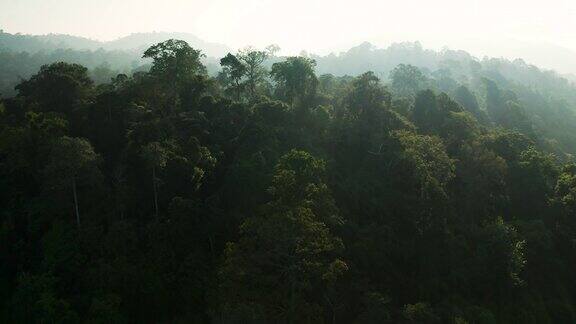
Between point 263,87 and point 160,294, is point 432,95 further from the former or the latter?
point 160,294

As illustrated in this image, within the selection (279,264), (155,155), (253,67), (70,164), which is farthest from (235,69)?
(279,264)

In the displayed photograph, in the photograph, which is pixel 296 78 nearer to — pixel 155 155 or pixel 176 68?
pixel 176 68

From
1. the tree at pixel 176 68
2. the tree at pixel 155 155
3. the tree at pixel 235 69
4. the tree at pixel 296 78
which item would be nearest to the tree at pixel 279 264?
the tree at pixel 155 155

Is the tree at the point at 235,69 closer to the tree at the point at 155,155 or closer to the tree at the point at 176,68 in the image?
the tree at the point at 176,68

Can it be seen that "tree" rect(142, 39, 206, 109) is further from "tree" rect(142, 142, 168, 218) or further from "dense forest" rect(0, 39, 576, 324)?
"tree" rect(142, 142, 168, 218)

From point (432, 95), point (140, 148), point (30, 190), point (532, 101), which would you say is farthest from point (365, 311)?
point (532, 101)

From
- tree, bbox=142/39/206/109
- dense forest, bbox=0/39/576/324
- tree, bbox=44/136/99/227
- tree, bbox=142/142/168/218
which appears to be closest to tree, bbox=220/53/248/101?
dense forest, bbox=0/39/576/324
